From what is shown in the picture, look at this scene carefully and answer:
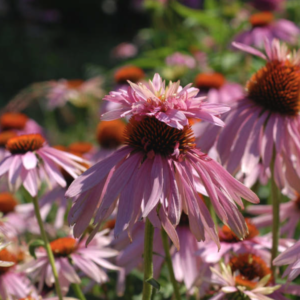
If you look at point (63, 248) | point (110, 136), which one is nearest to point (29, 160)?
point (63, 248)

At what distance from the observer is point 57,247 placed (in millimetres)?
954

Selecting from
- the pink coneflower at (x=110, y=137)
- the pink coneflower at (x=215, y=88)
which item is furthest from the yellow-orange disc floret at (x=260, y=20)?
the pink coneflower at (x=110, y=137)

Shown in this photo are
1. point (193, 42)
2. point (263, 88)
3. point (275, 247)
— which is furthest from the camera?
point (193, 42)

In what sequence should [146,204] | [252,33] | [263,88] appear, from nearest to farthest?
[146,204], [263,88], [252,33]

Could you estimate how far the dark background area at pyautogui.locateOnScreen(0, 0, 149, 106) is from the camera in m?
6.20

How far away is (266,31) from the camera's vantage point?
87.9 inches

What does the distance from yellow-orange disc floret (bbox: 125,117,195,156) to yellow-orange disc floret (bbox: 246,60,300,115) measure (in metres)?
0.30

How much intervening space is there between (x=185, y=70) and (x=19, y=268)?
149 cm

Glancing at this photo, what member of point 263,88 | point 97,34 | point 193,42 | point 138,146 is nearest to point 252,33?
point 193,42

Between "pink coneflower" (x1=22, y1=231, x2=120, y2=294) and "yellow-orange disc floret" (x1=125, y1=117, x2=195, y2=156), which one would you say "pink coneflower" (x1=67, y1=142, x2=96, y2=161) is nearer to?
"pink coneflower" (x1=22, y1=231, x2=120, y2=294)

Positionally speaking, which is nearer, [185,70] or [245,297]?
[245,297]

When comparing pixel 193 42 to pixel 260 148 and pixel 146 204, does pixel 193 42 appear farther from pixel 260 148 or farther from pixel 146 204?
pixel 146 204

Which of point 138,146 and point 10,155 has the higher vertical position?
point 138,146

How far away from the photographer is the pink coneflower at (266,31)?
2.17m
